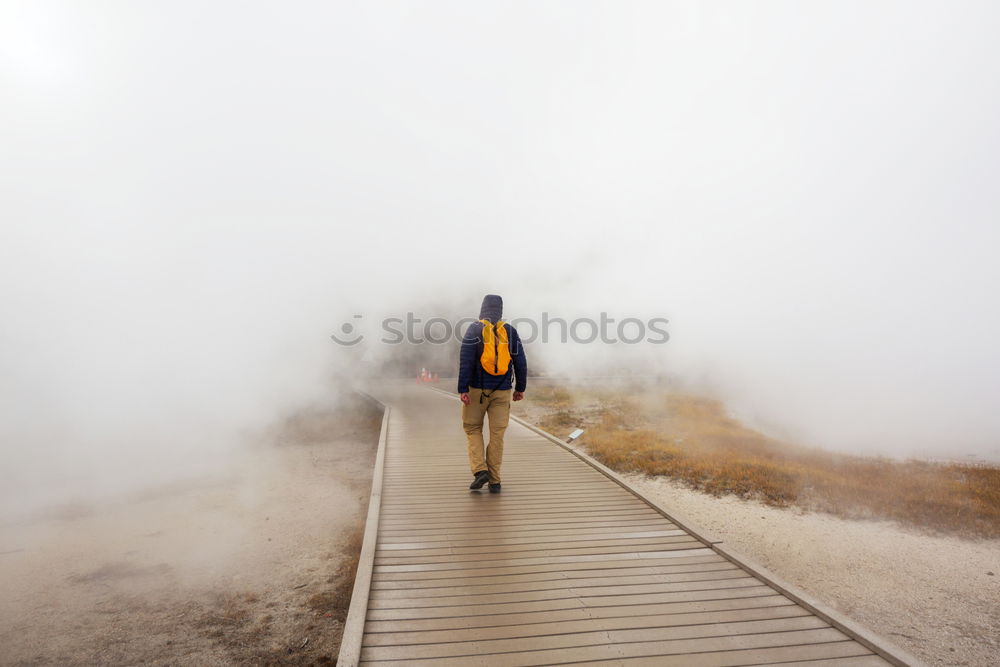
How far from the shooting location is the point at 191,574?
678 cm

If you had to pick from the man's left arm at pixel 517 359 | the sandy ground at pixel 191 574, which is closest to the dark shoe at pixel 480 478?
the man's left arm at pixel 517 359

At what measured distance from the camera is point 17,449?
11961mm

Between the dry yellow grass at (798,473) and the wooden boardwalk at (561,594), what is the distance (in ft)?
11.4

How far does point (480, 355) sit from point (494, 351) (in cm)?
17

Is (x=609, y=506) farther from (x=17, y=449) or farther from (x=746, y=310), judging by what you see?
(x=746, y=310)

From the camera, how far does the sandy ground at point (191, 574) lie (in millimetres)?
5086

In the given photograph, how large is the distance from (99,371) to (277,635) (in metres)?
12.8

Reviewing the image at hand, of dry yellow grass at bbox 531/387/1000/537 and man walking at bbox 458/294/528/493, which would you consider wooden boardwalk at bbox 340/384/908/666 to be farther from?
dry yellow grass at bbox 531/387/1000/537

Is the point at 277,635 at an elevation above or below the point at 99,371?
below

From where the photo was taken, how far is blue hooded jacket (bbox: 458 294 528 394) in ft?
19.7

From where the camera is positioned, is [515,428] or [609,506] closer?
[609,506]

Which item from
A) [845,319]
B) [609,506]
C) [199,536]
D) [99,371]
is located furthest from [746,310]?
[99,371]

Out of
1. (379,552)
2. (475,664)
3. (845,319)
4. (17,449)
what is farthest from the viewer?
(845,319)

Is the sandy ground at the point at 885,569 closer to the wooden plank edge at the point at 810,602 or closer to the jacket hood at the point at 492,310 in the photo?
the wooden plank edge at the point at 810,602
